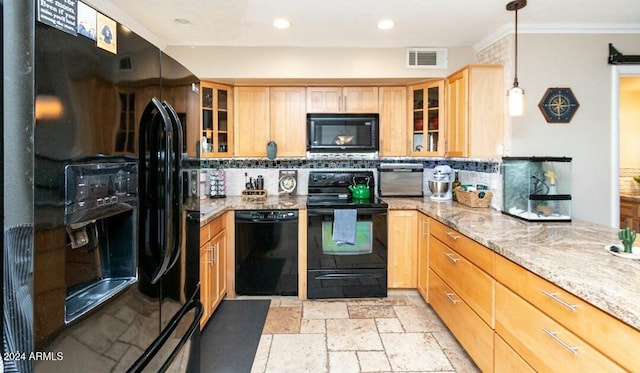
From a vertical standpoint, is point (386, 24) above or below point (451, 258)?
above

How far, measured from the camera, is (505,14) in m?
2.54

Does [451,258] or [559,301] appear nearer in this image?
[559,301]

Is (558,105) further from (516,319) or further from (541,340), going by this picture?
(541,340)

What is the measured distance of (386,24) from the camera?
275 centimetres

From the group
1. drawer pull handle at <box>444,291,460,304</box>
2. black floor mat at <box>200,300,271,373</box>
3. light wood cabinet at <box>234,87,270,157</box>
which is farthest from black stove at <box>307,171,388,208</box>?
drawer pull handle at <box>444,291,460,304</box>

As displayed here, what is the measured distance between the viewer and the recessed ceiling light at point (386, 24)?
2.69 m

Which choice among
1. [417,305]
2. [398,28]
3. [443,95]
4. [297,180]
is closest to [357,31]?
[398,28]

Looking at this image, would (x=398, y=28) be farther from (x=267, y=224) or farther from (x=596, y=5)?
(x=267, y=224)

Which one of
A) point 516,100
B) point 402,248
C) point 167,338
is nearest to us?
point 167,338

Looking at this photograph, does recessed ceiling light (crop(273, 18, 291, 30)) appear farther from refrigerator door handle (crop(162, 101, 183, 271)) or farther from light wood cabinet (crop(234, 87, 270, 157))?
refrigerator door handle (crop(162, 101, 183, 271))

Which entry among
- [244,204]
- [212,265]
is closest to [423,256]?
[244,204]

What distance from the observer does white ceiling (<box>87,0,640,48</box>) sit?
2383mm

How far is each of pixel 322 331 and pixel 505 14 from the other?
2.85 meters

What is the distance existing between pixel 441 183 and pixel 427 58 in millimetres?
1270
